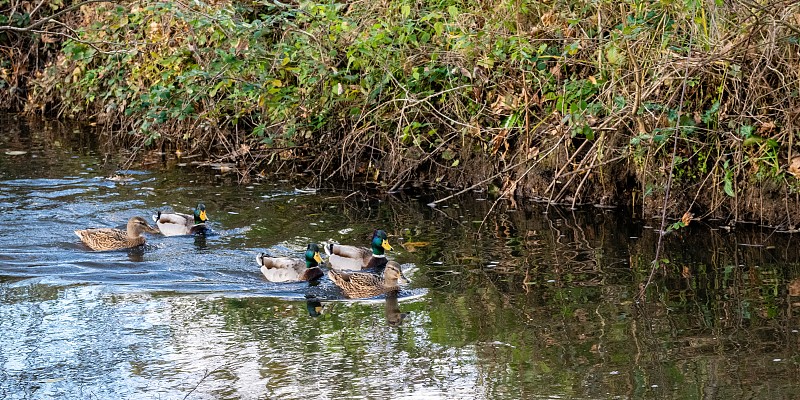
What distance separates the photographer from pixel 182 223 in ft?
36.2

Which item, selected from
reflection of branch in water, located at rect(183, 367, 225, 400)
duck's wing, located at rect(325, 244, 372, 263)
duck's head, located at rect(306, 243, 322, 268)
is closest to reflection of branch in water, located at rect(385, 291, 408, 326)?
duck's head, located at rect(306, 243, 322, 268)

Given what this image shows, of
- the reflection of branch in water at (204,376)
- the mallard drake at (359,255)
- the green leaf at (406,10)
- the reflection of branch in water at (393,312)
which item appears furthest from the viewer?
the green leaf at (406,10)

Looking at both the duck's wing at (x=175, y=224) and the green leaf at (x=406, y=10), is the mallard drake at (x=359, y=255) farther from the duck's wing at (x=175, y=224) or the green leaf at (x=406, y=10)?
the green leaf at (x=406, y=10)

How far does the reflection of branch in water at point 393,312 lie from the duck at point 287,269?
0.89 meters

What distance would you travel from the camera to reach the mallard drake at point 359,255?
33.1ft

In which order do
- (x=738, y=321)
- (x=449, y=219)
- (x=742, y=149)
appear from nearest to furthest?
1. (x=738, y=321)
2. (x=742, y=149)
3. (x=449, y=219)

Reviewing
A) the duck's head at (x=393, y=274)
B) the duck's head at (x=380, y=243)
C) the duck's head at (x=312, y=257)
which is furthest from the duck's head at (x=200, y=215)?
the duck's head at (x=393, y=274)

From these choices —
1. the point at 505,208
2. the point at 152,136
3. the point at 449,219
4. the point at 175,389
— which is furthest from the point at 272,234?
the point at 175,389

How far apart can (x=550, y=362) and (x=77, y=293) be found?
3.90m

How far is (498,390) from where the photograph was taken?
21.4ft

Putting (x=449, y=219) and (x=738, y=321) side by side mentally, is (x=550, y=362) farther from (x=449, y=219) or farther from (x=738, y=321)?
(x=449, y=219)

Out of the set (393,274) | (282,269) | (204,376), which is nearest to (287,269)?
(282,269)

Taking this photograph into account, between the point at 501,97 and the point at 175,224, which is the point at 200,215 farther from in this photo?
the point at 501,97

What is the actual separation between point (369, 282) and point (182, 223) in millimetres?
2694
